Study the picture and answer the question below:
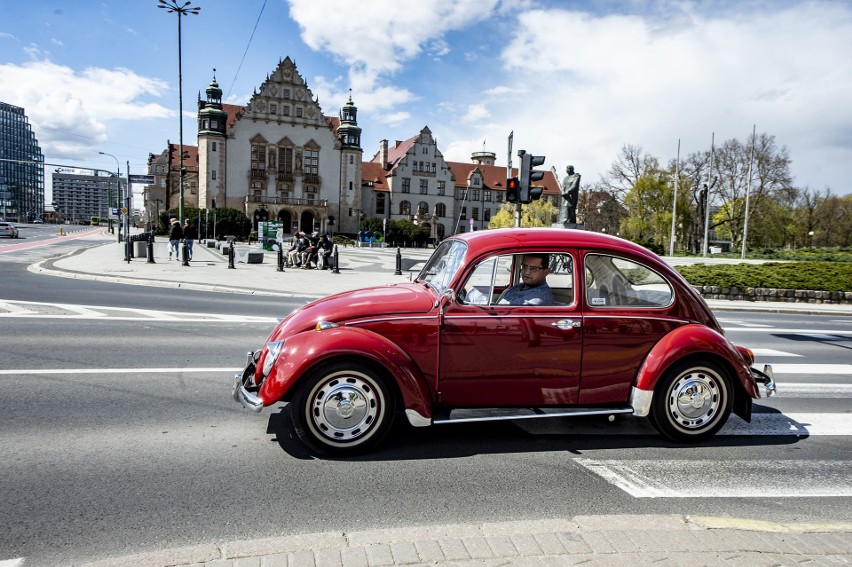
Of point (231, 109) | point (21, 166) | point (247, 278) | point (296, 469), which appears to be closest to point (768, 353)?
point (296, 469)

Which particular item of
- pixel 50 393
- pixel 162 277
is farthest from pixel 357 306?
pixel 162 277

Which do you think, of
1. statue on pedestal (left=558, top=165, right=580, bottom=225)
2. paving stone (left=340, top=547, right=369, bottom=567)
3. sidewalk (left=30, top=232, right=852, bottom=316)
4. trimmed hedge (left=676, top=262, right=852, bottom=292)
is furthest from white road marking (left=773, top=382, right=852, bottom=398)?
statue on pedestal (left=558, top=165, right=580, bottom=225)

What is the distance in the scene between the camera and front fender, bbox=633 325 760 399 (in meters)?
4.50

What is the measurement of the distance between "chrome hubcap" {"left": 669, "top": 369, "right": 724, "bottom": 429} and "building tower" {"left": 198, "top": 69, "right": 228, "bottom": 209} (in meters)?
74.4

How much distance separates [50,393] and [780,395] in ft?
26.2

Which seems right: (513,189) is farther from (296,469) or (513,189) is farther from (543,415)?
(296,469)

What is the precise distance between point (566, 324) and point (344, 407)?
1.88 meters

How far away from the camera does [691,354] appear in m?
4.56

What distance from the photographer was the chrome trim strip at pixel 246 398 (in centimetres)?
414

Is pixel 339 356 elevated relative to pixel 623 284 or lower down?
lower down

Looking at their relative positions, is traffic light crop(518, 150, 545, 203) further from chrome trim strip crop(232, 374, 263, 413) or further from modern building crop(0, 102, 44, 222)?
modern building crop(0, 102, 44, 222)

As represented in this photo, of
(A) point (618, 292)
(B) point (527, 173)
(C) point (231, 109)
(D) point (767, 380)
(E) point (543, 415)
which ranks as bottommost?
(E) point (543, 415)

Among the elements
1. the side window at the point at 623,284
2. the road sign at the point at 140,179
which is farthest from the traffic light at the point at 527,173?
the road sign at the point at 140,179

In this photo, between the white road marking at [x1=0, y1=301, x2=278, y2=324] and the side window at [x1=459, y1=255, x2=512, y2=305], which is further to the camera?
the white road marking at [x1=0, y1=301, x2=278, y2=324]
